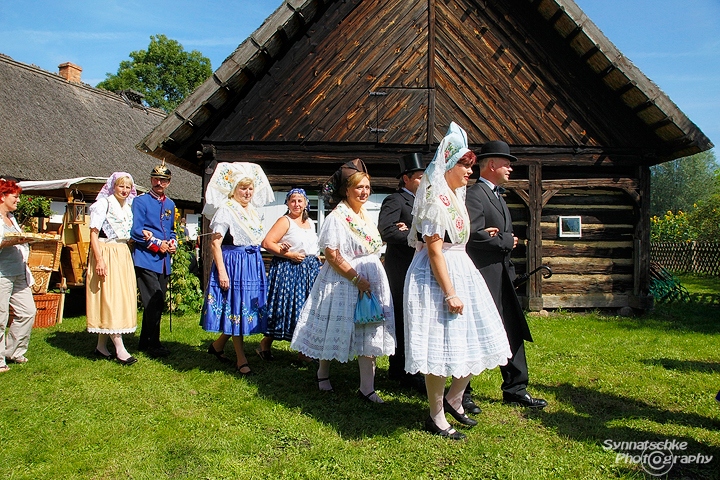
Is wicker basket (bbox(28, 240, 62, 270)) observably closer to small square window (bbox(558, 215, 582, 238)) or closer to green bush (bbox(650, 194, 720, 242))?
small square window (bbox(558, 215, 582, 238))

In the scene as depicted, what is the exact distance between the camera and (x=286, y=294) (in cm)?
498

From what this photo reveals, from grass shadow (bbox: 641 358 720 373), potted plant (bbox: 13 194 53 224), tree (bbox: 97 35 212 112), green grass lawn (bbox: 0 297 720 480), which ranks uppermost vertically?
tree (bbox: 97 35 212 112)

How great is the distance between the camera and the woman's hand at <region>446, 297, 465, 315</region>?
3156mm

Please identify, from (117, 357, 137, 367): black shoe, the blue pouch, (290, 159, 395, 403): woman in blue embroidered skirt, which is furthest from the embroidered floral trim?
(117, 357, 137, 367): black shoe

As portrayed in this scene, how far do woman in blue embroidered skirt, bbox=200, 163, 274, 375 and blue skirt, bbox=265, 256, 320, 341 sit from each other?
0.29ft

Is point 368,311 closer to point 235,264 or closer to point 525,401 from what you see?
point 525,401

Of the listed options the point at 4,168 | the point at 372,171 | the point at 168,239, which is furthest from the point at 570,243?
the point at 4,168

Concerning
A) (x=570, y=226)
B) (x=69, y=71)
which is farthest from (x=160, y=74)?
(x=570, y=226)

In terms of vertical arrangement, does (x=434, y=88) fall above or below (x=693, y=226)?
above

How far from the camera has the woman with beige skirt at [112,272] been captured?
507 cm

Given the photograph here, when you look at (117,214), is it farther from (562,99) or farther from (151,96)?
(151,96)

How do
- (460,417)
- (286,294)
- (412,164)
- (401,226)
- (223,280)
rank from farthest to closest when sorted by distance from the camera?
(286,294), (223,280), (412,164), (401,226), (460,417)

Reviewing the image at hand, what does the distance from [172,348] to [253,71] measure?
440 cm

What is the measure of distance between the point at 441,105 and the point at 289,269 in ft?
15.1
